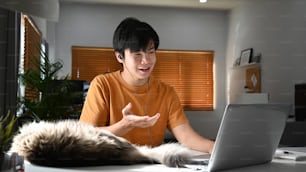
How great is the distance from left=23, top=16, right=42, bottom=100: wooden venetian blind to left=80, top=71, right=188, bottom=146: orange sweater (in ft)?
1.52

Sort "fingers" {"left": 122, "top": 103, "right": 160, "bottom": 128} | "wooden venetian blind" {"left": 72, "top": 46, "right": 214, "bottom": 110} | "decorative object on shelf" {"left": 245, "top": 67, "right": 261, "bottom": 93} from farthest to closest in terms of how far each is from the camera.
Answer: "decorative object on shelf" {"left": 245, "top": 67, "right": 261, "bottom": 93} < "wooden venetian blind" {"left": 72, "top": 46, "right": 214, "bottom": 110} < "fingers" {"left": 122, "top": 103, "right": 160, "bottom": 128}

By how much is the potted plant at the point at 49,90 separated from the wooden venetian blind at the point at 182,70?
64mm

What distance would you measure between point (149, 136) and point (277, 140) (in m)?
0.26

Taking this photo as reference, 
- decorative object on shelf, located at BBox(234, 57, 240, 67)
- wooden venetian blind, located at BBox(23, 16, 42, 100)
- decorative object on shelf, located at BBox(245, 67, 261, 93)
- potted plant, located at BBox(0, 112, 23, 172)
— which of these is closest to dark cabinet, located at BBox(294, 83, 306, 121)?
decorative object on shelf, located at BBox(245, 67, 261, 93)

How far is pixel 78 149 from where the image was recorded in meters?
0.30

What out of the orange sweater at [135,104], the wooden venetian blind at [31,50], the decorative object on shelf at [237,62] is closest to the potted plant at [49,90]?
the wooden venetian blind at [31,50]

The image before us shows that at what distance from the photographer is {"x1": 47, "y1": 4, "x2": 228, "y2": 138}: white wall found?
1140mm

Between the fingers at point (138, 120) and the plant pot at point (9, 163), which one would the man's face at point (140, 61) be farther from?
the plant pot at point (9, 163)

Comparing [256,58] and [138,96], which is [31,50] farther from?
[256,58]

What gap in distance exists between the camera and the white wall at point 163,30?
3.74 ft

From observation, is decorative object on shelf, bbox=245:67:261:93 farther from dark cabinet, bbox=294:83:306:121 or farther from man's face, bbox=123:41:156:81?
man's face, bbox=123:41:156:81

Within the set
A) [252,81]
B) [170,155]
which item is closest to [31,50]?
[170,155]

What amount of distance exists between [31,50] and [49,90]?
0.62 ft

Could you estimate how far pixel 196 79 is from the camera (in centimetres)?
126
